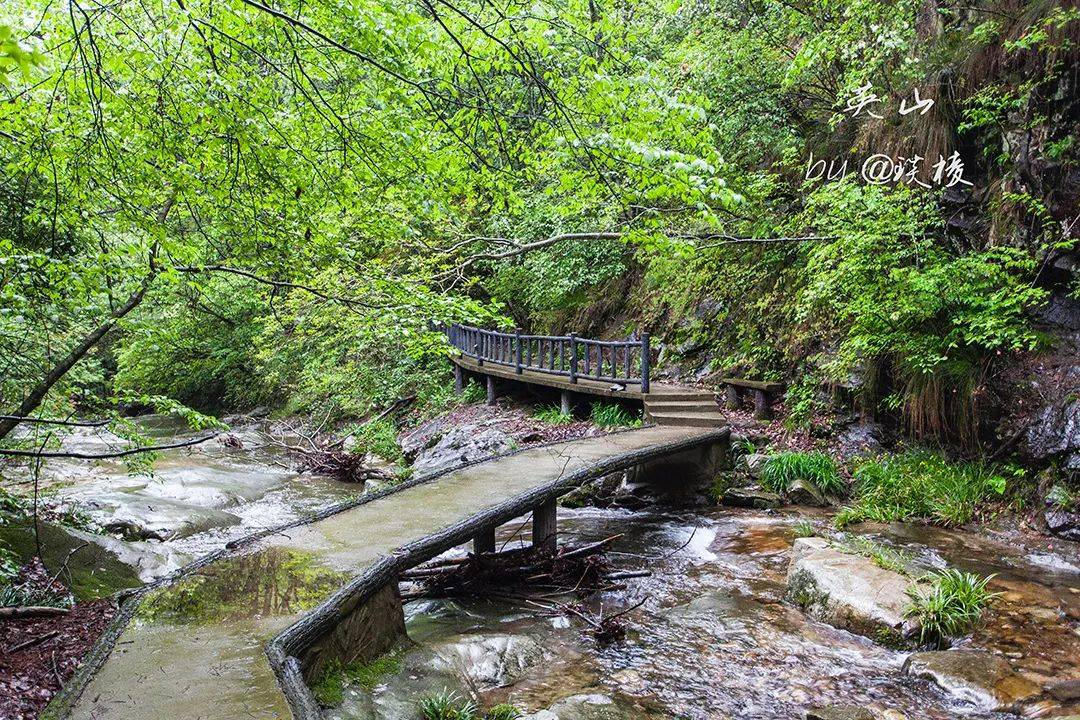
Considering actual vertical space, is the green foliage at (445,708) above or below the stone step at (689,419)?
below

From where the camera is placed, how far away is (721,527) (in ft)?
28.1

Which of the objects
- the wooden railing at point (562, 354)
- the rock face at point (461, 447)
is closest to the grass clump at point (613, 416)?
the wooden railing at point (562, 354)

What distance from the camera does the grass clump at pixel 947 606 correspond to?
5219 millimetres

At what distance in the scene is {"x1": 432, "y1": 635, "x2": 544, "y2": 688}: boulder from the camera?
4676 millimetres

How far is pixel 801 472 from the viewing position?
9492 millimetres

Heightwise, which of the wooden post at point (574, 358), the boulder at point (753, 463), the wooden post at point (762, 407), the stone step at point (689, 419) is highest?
the wooden post at point (574, 358)

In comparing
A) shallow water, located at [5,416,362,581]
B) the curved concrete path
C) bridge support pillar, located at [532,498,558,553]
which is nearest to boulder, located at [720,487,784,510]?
the curved concrete path

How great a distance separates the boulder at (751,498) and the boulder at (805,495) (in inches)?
7.0

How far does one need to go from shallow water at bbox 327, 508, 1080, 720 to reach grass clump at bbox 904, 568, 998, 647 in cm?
13

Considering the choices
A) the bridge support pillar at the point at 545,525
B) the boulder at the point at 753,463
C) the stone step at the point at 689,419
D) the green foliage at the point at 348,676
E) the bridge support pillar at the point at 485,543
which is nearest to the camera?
the green foliage at the point at 348,676

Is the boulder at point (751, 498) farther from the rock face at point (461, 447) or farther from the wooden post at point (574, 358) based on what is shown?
the wooden post at point (574, 358)

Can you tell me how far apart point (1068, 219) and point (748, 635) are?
649 centimetres

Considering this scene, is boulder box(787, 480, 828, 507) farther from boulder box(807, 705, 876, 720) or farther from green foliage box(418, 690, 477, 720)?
green foliage box(418, 690, 477, 720)

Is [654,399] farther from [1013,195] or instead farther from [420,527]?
[420,527]
